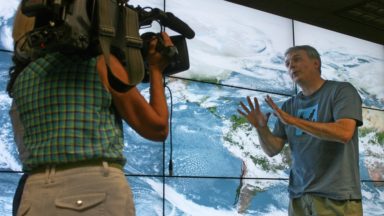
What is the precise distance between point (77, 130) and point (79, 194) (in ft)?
0.44

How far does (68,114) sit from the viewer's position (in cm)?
99

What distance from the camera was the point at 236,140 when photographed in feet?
10.6

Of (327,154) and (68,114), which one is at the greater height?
(68,114)

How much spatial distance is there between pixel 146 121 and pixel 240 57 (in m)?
2.37

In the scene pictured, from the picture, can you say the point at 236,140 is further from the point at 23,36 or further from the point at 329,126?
the point at 23,36

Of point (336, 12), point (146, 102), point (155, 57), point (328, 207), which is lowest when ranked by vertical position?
point (328, 207)

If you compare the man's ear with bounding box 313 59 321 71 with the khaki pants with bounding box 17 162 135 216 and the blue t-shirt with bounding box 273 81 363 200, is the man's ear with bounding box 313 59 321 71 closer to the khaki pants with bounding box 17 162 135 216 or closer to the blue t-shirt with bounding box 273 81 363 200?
the blue t-shirt with bounding box 273 81 363 200

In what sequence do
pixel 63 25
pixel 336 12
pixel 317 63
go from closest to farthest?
pixel 63 25, pixel 317 63, pixel 336 12

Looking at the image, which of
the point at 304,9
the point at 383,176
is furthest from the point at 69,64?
the point at 383,176

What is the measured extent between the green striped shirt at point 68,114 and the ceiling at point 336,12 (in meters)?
2.50

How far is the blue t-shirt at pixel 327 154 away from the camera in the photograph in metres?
1.86

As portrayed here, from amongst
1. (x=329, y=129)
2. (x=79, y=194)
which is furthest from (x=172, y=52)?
(x=329, y=129)

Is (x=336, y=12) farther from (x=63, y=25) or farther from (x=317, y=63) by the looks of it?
(x=63, y=25)

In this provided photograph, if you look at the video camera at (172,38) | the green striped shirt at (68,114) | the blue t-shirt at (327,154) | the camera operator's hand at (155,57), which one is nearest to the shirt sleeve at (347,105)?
the blue t-shirt at (327,154)
